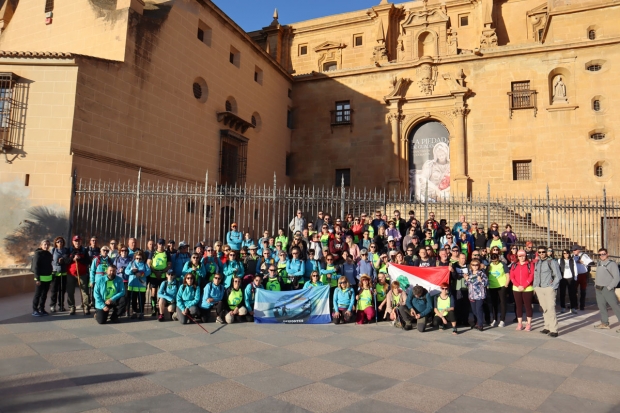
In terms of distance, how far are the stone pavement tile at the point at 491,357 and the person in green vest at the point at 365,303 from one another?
255cm

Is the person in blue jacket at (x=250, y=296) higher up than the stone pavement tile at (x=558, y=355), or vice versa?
the person in blue jacket at (x=250, y=296)

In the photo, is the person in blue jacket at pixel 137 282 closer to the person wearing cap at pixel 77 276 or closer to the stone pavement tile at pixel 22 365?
the person wearing cap at pixel 77 276

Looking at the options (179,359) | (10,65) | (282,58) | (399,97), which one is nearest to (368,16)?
(282,58)

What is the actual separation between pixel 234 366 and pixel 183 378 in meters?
0.77

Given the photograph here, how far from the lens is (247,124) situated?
69.7 feet

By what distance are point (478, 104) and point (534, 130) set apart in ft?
10.2

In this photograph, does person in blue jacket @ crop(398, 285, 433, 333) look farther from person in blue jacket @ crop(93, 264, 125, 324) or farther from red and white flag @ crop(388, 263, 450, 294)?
person in blue jacket @ crop(93, 264, 125, 324)

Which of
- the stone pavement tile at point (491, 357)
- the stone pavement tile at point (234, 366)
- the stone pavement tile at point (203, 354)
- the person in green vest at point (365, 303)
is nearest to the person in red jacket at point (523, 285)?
the stone pavement tile at point (491, 357)

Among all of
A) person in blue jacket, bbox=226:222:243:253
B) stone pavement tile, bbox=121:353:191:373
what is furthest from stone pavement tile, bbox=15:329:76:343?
person in blue jacket, bbox=226:222:243:253

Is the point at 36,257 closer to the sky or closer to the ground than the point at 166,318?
closer to the sky

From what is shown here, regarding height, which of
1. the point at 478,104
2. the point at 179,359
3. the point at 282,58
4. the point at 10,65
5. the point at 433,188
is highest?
the point at 282,58

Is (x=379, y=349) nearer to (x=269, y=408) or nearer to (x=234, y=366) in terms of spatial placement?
(x=234, y=366)

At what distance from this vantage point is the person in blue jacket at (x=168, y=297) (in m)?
8.71

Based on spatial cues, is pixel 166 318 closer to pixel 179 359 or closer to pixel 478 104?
pixel 179 359
